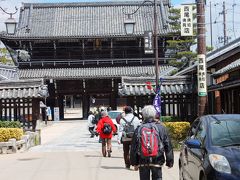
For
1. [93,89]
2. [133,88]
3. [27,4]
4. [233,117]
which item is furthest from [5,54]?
[233,117]

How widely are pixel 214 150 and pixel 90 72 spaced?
3803 centimetres

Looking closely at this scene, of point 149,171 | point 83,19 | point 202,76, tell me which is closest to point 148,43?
point 83,19

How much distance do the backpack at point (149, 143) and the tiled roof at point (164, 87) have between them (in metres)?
15.9

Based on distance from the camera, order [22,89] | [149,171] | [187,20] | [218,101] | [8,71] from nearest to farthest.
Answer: [149,171], [187,20], [218,101], [22,89], [8,71]

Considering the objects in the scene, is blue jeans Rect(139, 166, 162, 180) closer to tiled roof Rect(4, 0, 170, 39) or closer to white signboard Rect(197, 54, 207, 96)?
white signboard Rect(197, 54, 207, 96)

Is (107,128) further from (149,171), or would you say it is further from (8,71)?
(8,71)

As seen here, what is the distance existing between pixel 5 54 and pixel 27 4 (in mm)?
8228

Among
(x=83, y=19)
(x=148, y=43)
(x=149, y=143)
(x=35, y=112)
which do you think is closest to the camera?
(x=149, y=143)

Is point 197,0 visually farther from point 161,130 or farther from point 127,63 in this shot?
point 127,63

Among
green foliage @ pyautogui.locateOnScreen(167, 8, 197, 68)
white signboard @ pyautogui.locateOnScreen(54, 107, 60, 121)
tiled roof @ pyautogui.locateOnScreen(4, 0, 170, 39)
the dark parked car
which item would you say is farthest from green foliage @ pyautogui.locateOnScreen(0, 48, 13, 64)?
the dark parked car

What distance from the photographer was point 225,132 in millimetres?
7488

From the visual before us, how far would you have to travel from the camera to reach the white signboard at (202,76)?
14.4m

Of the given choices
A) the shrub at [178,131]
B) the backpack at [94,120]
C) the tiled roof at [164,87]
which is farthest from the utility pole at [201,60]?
the backpack at [94,120]

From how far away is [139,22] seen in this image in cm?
4862
